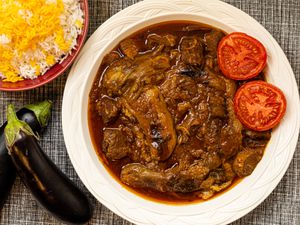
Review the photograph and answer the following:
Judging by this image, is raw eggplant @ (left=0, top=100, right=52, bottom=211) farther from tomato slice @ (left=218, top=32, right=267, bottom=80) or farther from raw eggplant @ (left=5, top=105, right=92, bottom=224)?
tomato slice @ (left=218, top=32, right=267, bottom=80)

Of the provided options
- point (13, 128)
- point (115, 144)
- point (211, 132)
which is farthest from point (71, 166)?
point (211, 132)

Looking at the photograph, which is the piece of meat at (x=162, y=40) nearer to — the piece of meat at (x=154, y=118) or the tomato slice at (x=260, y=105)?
the piece of meat at (x=154, y=118)

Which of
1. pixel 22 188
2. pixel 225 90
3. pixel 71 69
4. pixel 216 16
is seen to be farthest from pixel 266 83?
pixel 22 188

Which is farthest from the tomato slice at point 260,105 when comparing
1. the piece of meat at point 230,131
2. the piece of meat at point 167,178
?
the piece of meat at point 167,178

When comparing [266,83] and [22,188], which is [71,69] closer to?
[22,188]

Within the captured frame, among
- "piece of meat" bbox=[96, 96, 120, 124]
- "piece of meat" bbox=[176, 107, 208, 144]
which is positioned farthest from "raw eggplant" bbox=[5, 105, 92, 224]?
"piece of meat" bbox=[176, 107, 208, 144]

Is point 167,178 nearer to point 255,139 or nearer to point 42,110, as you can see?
point 255,139
